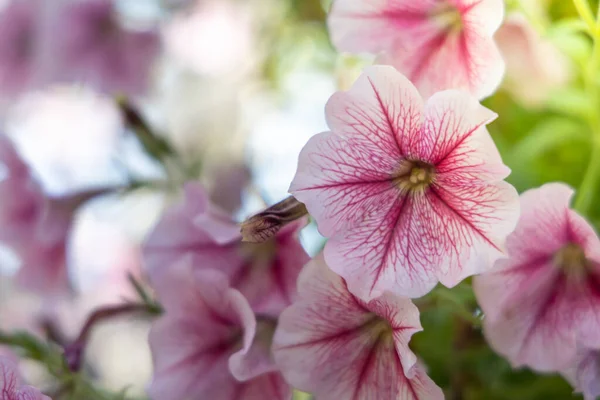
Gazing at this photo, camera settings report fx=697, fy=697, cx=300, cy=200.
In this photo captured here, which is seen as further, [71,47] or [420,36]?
[71,47]

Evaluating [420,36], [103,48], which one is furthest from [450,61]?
[103,48]

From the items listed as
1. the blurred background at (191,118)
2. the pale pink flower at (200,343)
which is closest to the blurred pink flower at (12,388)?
the pale pink flower at (200,343)

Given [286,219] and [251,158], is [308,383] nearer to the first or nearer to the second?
[286,219]

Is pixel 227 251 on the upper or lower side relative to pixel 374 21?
lower

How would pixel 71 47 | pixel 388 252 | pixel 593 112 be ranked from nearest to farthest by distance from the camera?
1. pixel 388 252
2. pixel 593 112
3. pixel 71 47

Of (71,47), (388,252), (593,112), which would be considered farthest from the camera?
(71,47)

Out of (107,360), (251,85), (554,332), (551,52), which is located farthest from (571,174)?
(107,360)

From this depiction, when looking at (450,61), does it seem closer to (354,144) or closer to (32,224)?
(354,144)
